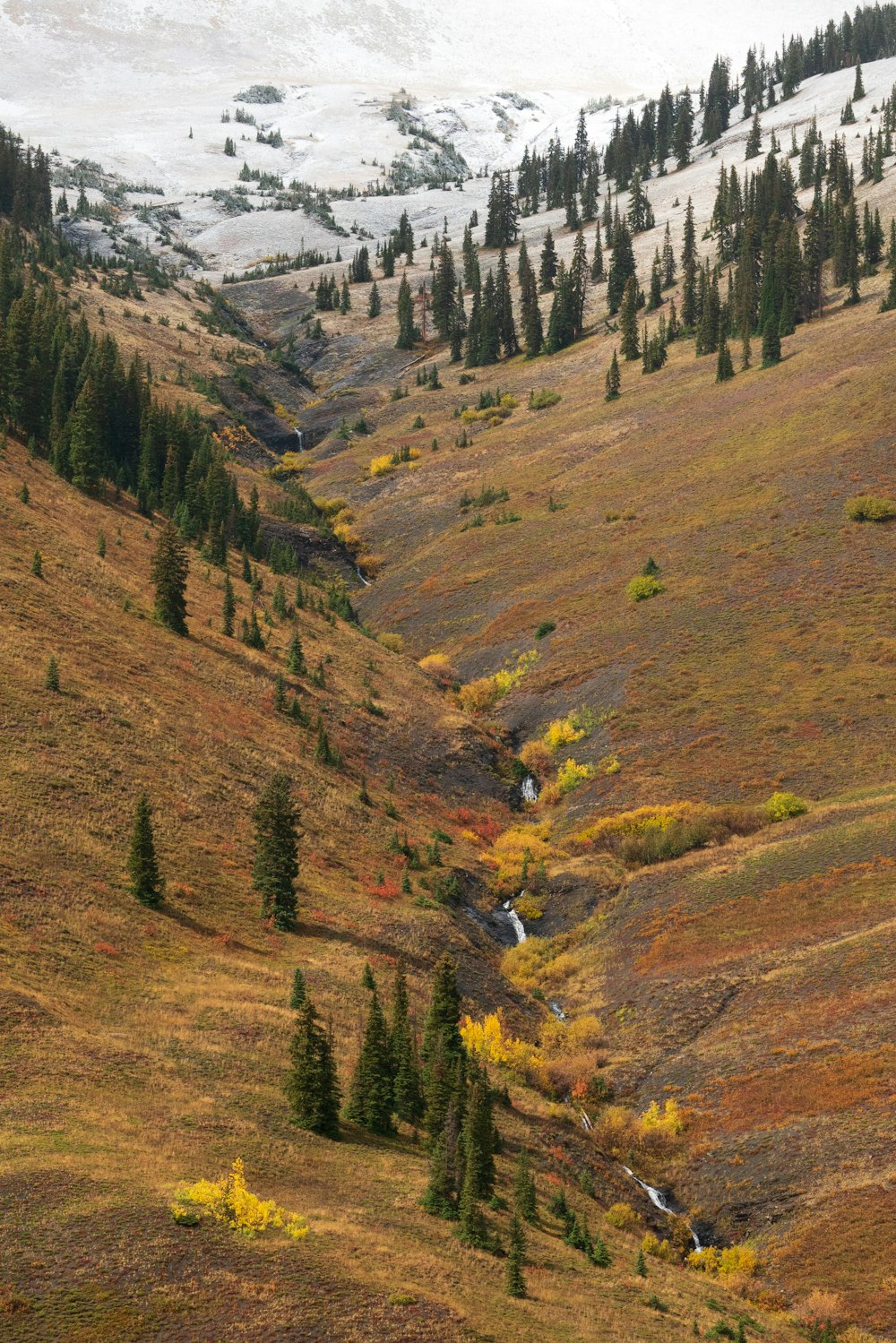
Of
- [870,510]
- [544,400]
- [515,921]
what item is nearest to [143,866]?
[515,921]

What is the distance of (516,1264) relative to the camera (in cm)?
2820

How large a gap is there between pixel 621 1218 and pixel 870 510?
6401cm

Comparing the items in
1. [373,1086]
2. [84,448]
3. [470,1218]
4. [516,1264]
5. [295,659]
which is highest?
[84,448]

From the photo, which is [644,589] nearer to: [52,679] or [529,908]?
[529,908]

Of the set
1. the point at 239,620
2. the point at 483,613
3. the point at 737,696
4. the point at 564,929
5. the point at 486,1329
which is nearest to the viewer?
the point at 486,1329

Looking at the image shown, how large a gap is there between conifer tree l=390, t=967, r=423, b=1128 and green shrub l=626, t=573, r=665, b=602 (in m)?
57.0

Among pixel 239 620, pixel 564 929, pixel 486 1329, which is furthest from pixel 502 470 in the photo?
pixel 486 1329

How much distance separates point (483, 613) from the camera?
100562mm

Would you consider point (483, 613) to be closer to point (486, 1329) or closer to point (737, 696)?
point (737, 696)

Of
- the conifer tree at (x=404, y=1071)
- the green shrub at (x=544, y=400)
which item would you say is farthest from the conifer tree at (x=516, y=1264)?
the green shrub at (x=544, y=400)

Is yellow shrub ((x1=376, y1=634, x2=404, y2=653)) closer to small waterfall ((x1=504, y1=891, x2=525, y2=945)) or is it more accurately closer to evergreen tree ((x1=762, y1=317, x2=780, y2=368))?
small waterfall ((x1=504, y1=891, x2=525, y2=945))

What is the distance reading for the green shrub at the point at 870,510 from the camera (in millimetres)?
87312

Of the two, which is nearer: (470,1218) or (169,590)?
(470,1218)

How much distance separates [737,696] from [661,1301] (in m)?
47.1
